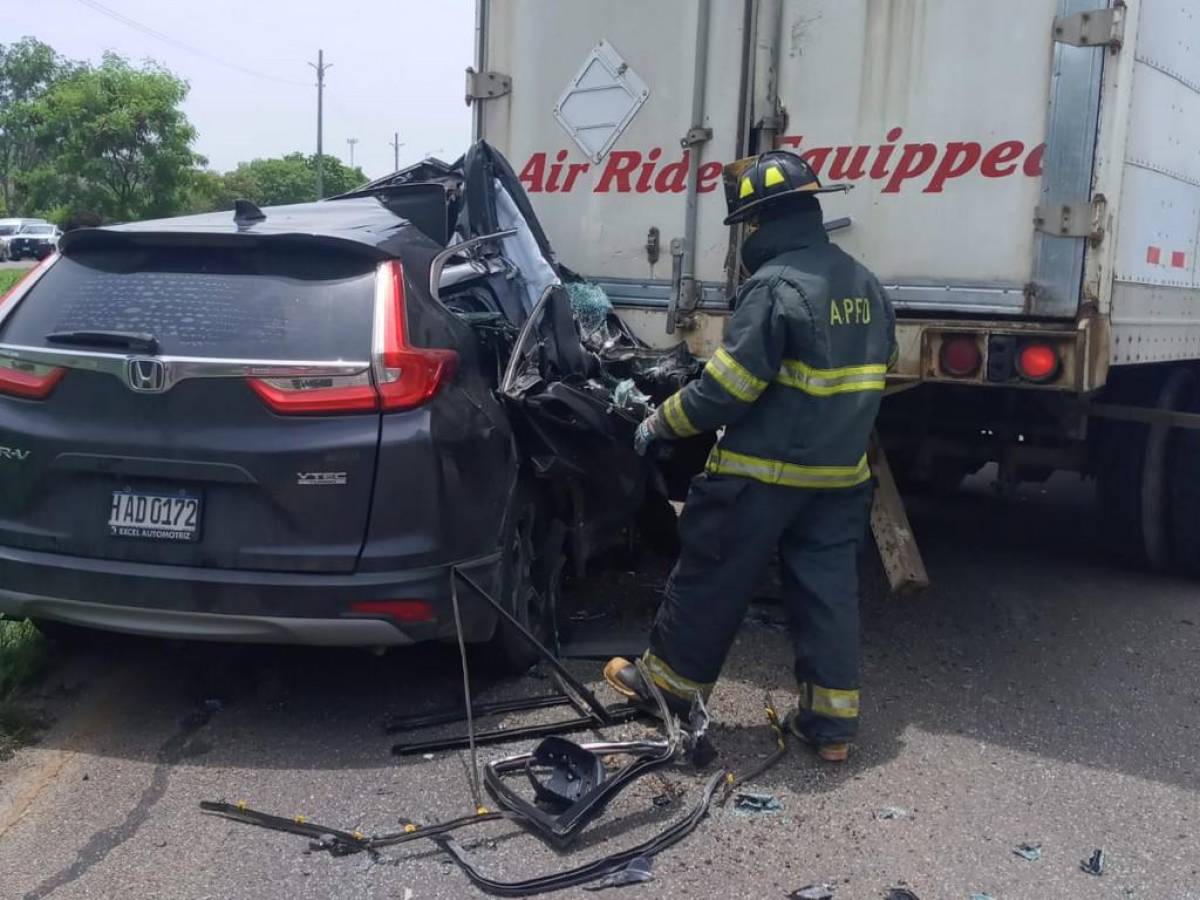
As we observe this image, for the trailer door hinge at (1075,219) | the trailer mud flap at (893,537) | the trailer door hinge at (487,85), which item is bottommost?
the trailer mud flap at (893,537)

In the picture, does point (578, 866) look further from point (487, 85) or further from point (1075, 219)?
point (487, 85)

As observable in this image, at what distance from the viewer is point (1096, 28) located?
436 centimetres

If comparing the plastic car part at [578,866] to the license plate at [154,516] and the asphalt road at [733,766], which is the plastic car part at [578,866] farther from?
the license plate at [154,516]

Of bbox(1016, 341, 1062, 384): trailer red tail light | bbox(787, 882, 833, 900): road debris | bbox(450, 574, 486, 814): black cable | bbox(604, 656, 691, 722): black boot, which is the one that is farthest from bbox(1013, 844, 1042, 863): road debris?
bbox(1016, 341, 1062, 384): trailer red tail light

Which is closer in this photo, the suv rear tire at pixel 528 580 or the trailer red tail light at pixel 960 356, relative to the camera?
the suv rear tire at pixel 528 580

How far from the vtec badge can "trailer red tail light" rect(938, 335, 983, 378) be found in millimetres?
2217

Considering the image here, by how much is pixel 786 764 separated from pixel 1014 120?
240 cm

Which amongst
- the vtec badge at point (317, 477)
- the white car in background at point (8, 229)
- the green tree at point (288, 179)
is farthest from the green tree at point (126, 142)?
the vtec badge at point (317, 477)

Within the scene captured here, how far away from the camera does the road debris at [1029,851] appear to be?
3539 millimetres

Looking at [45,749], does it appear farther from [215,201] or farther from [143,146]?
[215,201]

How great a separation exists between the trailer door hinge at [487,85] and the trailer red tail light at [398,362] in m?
2.07

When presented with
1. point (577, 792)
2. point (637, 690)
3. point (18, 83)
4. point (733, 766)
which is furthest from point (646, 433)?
point (18, 83)

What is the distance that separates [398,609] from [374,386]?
686 mm

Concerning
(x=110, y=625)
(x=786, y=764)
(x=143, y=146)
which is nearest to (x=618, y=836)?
(x=786, y=764)
